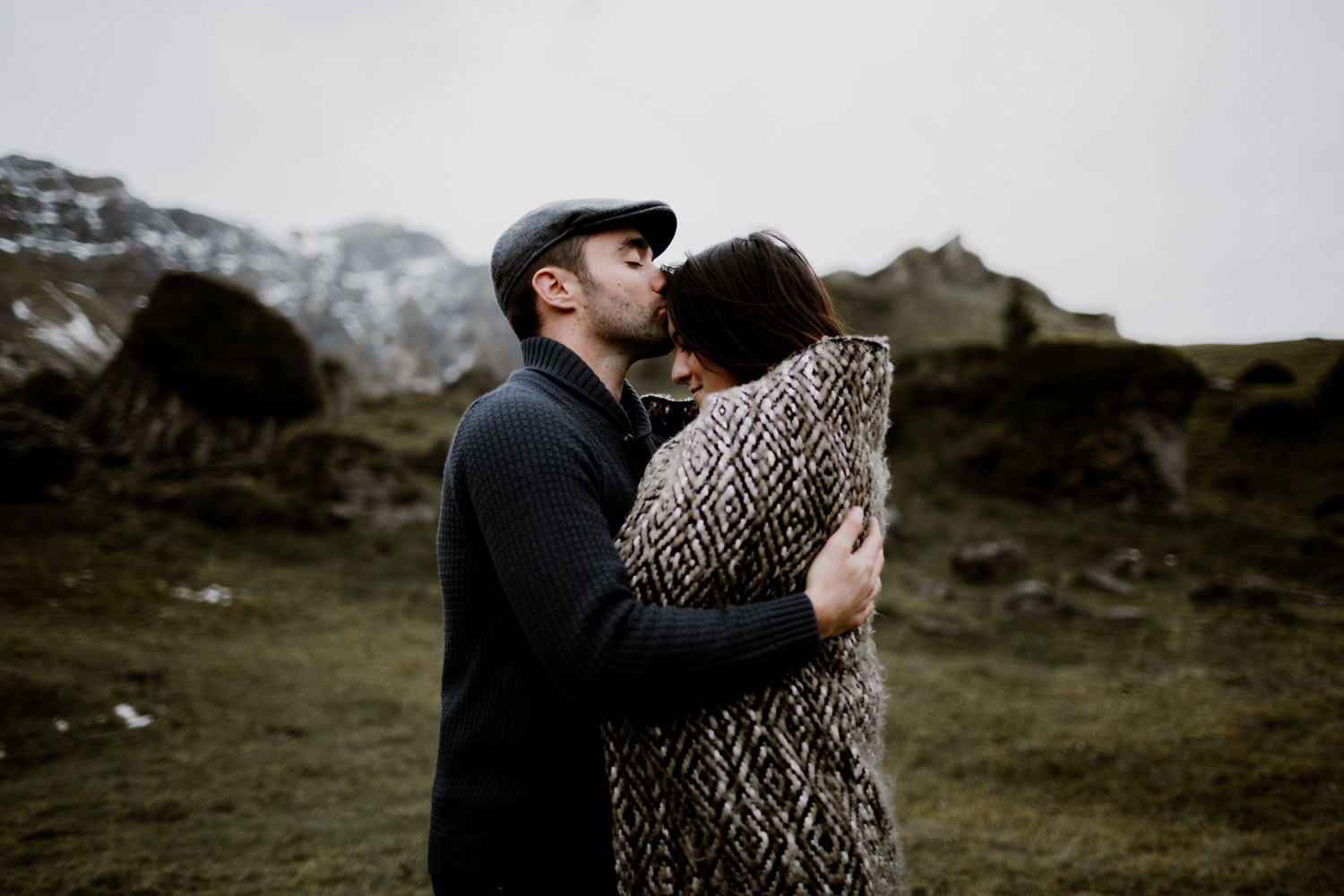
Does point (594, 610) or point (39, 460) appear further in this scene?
point (39, 460)

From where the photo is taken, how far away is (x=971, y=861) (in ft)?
15.6

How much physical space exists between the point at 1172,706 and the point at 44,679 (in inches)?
471

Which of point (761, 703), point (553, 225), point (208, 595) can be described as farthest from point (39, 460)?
point (761, 703)

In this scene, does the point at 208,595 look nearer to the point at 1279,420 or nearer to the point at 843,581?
the point at 843,581

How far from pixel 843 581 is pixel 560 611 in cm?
61

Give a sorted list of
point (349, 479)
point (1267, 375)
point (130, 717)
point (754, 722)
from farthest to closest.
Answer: point (1267, 375), point (349, 479), point (130, 717), point (754, 722)

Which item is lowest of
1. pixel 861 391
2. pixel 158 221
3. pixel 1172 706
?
pixel 1172 706

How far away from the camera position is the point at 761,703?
1.45 meters

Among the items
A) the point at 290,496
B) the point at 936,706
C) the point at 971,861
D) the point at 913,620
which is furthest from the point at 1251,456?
the point at 290,496

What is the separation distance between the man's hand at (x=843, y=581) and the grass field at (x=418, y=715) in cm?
387

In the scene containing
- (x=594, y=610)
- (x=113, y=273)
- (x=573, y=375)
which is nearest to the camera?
(x=594, y=610)

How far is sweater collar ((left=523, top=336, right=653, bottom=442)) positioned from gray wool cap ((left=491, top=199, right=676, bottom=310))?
213 millimetres

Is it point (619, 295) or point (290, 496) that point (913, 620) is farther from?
point (290, 496)

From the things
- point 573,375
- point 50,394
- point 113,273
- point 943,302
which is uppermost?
point 943,302
